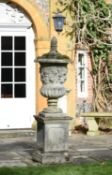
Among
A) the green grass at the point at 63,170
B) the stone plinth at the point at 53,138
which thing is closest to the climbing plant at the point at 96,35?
the stone plinth at the point at 53,138

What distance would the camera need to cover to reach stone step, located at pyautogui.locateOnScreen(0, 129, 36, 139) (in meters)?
13.1

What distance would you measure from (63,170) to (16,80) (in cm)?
537

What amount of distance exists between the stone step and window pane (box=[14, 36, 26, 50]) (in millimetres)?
1934

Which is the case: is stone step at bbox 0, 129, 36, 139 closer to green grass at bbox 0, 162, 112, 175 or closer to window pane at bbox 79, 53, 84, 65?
window pane at bbox 79, 53, 84, 65

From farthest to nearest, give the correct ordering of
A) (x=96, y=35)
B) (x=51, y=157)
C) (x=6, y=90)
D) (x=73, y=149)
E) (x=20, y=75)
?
(x=96, y=35) → (x=20, y=75) → (x=6, y=90) → (x=73, y=149) → (x=51, y=157)

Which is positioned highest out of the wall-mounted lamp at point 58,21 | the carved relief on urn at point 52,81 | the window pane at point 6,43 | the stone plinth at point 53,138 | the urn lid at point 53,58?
the wall-mounted lamp at point 58,21

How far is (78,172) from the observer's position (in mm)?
8547

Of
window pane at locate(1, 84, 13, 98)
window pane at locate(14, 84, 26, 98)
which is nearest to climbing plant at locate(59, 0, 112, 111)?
window pane at locate(14, 84, 26, 98)

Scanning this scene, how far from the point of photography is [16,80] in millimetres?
13766

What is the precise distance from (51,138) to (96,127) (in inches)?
165

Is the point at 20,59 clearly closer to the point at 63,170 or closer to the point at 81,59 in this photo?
the point at 81,59

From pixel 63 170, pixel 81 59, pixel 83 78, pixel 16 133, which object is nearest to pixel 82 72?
pixel 83 78

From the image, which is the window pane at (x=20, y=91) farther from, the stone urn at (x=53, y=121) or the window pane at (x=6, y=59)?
the stone urn at (x=53, y=121)

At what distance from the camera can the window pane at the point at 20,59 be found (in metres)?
13.8
